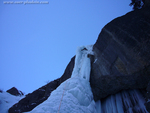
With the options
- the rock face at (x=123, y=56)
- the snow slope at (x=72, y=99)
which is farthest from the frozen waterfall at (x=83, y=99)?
the rock face at (x=123, y=56)

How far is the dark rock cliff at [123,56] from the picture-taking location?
558 centimetres

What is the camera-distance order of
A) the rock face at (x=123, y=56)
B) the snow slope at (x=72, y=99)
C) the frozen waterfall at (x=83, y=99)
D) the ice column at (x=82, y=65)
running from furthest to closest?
the ice column at (x=82, y=65), the rock face at (x=123, y=56), the frozen waterfall at (x=83, y=99), the snow slope at (x=72, y=99)

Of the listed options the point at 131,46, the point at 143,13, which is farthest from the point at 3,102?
the point at 143,13

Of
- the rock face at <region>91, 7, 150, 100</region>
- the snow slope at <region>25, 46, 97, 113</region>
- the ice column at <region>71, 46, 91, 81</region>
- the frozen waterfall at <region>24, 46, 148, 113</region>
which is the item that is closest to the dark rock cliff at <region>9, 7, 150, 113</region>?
the rock face at <region>91, 7, 150, 100</region>

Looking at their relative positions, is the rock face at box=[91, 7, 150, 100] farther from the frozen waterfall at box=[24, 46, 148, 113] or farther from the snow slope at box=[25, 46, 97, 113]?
the snow slope at box=[25, 46, 97, 113]

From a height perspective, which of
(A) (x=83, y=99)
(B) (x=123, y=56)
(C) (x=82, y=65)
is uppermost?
(C) (x=82, y=65)

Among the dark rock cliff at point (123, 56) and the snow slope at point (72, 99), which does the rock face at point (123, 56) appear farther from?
the snow slope at point (72, 99)

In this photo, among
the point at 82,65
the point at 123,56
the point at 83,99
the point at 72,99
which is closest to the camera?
the point at 72,99

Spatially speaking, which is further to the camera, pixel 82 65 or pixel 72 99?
pixel 82 65

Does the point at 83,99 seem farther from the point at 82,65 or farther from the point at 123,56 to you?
the point at 82,65

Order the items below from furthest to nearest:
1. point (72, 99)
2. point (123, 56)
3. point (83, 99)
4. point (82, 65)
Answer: point (82, 65)
point (123, 56)
point (83, 99)
point (72, 99)

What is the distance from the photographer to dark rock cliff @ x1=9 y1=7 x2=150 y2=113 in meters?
5.58

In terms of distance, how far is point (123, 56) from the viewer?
616cm

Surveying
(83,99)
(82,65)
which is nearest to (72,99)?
(83,99)
